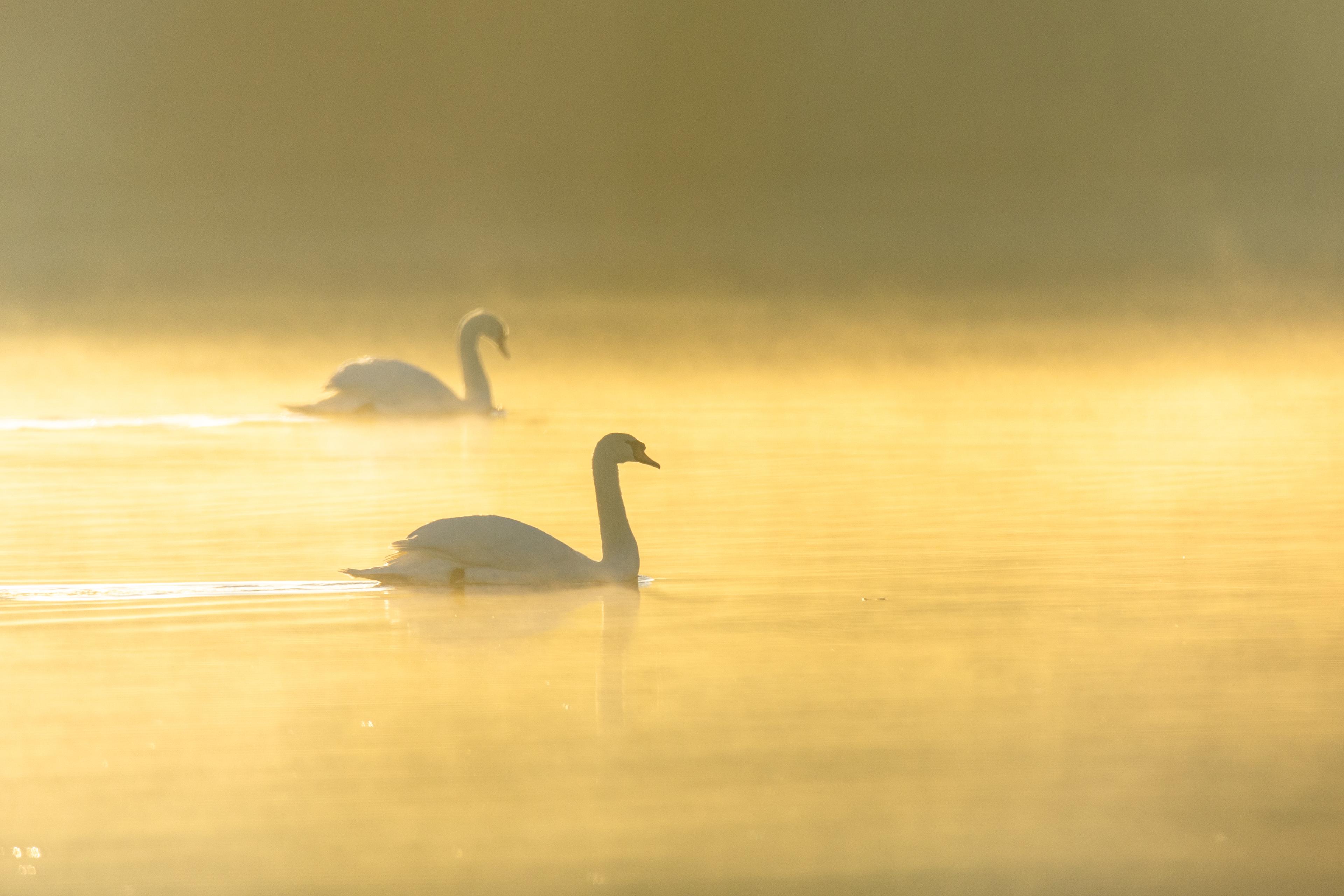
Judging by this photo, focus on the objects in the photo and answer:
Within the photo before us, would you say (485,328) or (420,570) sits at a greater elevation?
(485,328)

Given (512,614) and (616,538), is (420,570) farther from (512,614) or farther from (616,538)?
(616,538)

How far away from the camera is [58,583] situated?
334 inches

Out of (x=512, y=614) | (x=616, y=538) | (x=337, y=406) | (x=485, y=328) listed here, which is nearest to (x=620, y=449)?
(x=616, y=538)

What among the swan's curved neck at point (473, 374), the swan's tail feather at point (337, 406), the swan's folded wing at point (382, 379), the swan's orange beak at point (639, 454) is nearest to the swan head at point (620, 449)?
the swan's orange beak at point (639, 454)

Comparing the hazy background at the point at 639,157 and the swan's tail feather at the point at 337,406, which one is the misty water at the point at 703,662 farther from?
the hazy background at the point at 639,157

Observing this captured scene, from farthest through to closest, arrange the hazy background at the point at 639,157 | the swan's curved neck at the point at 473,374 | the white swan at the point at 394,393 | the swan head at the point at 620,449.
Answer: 1. the hazy background at the point at 639,157
2. the swan's curved neck at the point at 473,374
3. the white swan at the point at 394,393
4. the swan head at the point at 620,449

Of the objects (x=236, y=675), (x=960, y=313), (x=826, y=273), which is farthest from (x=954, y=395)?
(x=826, y=273)

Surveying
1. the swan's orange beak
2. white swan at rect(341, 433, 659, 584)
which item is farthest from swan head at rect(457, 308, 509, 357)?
white swan at rect(341, 433, 659, 584)

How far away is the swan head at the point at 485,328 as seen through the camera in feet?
54.7

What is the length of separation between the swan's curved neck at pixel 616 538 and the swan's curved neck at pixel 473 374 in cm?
676

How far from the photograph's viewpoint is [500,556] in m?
8.30

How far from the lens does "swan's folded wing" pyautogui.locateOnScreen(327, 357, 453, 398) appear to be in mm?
15195

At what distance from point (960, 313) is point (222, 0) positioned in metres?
39.3

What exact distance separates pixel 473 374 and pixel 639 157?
33.0 metres
